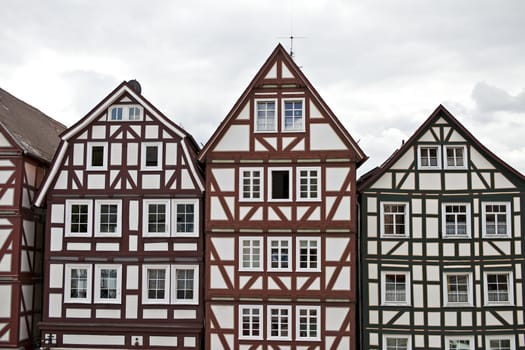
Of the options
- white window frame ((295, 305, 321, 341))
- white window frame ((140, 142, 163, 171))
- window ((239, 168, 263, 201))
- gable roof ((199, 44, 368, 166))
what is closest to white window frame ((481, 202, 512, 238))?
gable roof ((199, 44, 368, 166))

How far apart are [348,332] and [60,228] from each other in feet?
39.0

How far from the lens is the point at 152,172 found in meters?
24.0

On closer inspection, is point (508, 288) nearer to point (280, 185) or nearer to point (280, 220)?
point (280, 220)

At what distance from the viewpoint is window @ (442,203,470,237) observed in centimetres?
2341

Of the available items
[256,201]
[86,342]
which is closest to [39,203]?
[86,342]

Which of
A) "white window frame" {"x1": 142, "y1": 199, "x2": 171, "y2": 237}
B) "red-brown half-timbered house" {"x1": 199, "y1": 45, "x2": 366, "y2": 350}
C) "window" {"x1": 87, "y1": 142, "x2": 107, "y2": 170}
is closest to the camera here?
"red-brown half-timbered house" {"x1": 199, "y1": 45, "x2": 366, "y2": 350}

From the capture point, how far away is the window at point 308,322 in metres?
22.7

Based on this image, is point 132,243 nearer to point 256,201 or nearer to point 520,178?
point 256,201

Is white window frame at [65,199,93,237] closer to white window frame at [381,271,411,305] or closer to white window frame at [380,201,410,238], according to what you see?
→ white window frame at [380,201,410,238]

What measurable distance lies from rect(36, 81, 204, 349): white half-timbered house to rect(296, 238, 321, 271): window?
3861mm

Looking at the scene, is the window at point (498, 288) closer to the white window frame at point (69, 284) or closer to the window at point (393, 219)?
the window at point (393, 219)

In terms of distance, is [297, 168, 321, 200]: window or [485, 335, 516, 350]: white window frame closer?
[485, 335, 516, 350]: white window frame

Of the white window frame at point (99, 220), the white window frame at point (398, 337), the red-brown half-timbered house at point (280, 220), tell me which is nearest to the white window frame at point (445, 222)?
the red-brown half-timbered house at point (280, 220)

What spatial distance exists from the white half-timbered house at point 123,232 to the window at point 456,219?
9552 mm
